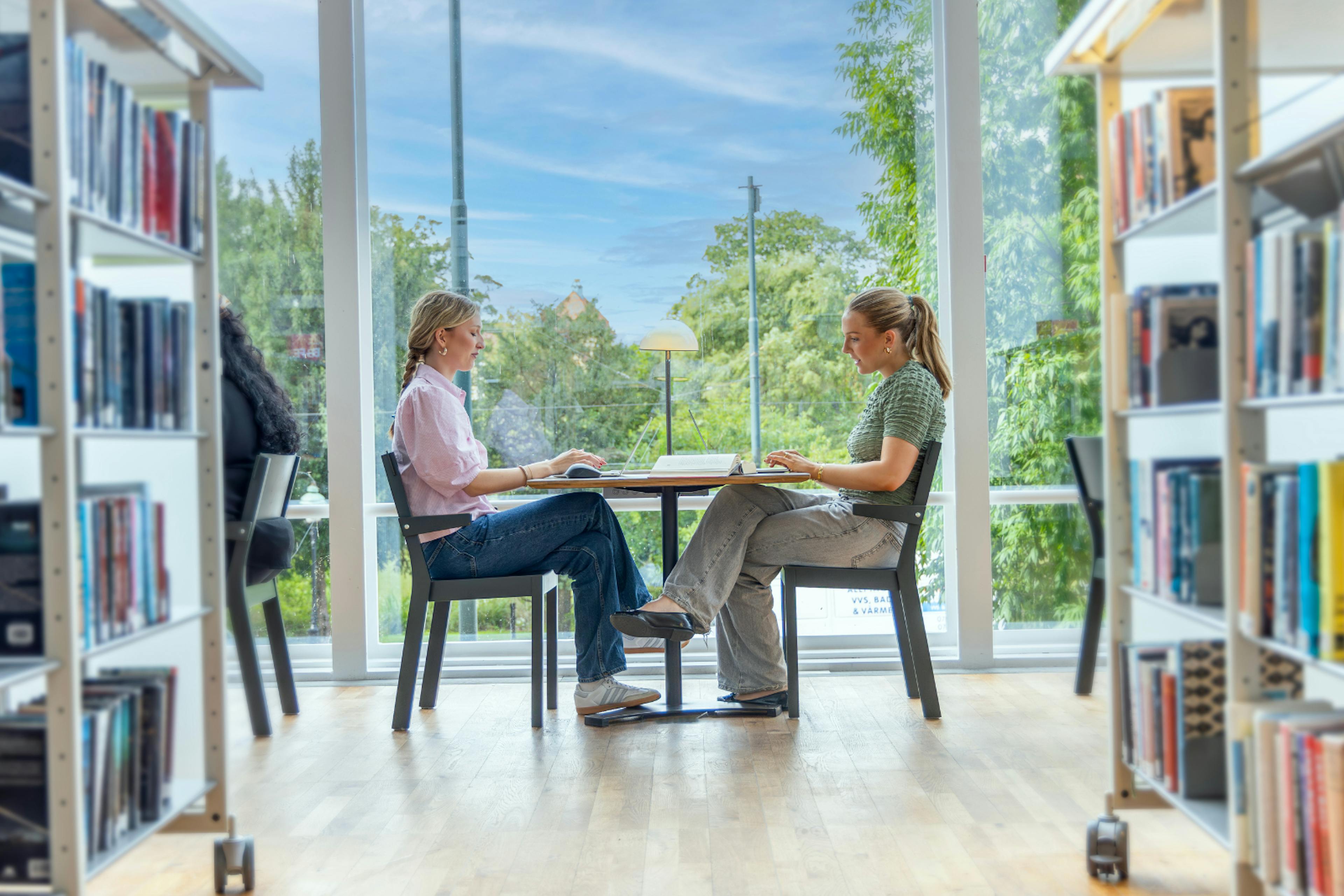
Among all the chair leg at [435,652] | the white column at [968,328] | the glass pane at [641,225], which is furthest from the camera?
the glass pane at [641,225]

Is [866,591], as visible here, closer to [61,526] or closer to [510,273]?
[510,273]

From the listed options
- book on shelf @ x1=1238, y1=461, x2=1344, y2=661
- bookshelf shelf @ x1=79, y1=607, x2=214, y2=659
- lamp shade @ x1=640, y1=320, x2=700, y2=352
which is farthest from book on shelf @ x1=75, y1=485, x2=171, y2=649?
lamp shade @ x1=640, y1=320, x2=700, y2=352

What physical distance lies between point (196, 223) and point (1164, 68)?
1.69m

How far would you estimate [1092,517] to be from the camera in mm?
3166

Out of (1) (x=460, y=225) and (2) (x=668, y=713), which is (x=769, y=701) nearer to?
(2) (x=668, y=713)

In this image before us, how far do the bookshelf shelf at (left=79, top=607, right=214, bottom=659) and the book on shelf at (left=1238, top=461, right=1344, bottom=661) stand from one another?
5.40ft

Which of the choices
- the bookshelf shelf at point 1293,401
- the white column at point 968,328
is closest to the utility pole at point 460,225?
the white column at point 968,328

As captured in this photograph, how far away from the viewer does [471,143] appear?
3.97 meters

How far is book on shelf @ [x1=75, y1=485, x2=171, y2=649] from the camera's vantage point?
1.56 m

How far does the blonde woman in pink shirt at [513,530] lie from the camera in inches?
123

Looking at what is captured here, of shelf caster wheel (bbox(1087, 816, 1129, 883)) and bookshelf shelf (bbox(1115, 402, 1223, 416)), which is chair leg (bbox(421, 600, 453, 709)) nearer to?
shelf caster wheel (bbox(1087, 816, 1129, 883))

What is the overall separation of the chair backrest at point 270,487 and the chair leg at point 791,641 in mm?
1520

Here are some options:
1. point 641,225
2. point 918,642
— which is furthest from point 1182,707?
point 641,225

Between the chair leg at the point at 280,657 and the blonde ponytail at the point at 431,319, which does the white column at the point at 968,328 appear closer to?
the blonde ponytail at the point at 431,319
